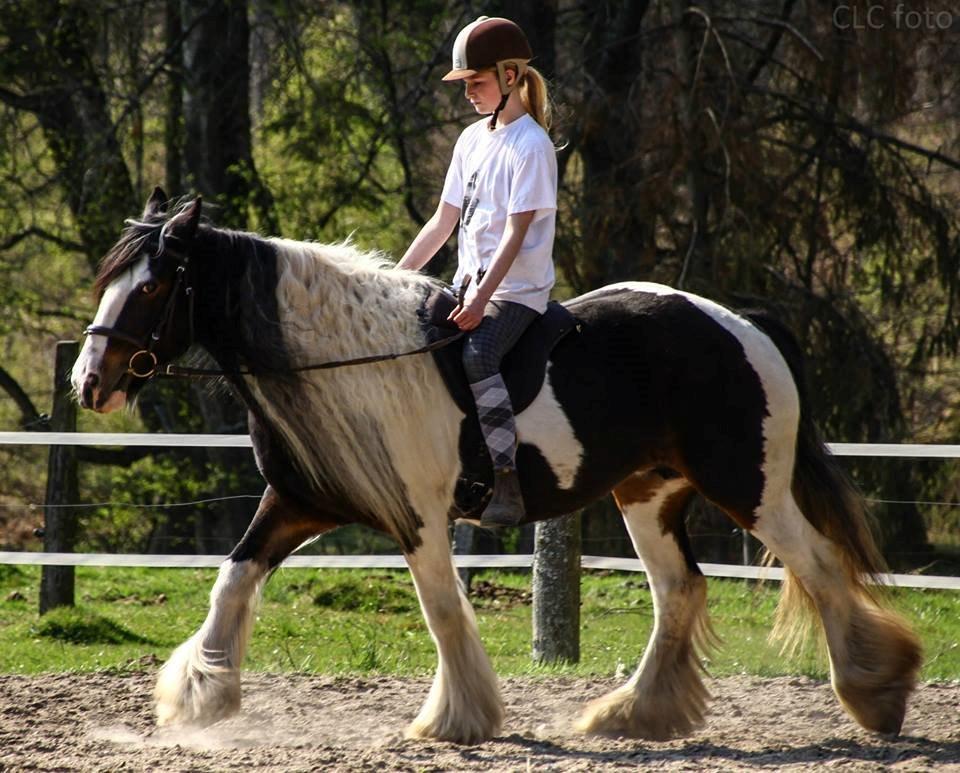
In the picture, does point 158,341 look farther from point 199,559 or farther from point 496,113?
point 199,559

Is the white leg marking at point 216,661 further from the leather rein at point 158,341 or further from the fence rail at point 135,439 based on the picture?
the fence rail at point 135,439

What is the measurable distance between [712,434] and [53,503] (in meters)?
4.92

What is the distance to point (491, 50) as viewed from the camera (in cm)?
456

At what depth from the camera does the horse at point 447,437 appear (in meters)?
4.43

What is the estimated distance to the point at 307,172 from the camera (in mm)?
12961

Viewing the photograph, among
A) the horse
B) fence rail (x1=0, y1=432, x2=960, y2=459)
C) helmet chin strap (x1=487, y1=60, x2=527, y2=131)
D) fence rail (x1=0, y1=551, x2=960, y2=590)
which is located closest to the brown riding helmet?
helmet chin strap (x1=487, y1=60, x2=527, y2=131)

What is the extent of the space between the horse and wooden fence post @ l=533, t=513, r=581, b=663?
148 centimetres

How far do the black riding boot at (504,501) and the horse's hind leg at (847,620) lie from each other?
0.95 metres

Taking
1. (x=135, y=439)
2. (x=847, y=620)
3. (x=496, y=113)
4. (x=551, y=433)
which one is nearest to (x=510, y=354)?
(x=551, y=433)

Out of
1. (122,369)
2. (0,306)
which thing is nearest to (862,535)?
(122,369)

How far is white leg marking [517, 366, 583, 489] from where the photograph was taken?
461cm

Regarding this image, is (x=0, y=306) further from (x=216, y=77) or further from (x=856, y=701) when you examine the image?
(x=856, y=701)

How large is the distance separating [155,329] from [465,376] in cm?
105

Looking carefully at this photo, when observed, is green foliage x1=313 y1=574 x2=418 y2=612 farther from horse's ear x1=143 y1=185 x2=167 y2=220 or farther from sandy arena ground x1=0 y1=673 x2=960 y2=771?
horse's ear x1=143 y1=185 x2=167 y2=220
